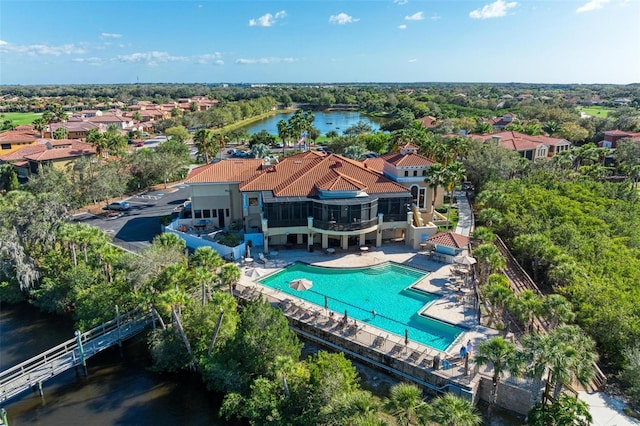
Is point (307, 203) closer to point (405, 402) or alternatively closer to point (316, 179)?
point (316, 179)

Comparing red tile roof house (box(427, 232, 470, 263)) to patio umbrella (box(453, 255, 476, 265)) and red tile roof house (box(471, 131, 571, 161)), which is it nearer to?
patio umbrella (box(453, 255, 476, 265))

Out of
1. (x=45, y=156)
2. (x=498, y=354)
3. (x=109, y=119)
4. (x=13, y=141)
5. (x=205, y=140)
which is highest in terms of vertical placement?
(x=109, y=119)

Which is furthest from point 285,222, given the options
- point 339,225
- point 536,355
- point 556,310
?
point 536,355

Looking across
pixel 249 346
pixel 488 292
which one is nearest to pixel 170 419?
pixel 249 346

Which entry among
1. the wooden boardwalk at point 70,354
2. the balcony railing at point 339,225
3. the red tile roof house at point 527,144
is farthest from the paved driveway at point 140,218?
the red tile roof house at point 527,144

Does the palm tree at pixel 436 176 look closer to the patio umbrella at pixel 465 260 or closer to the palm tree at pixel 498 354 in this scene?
the patio umbrella at pixel 465 260
